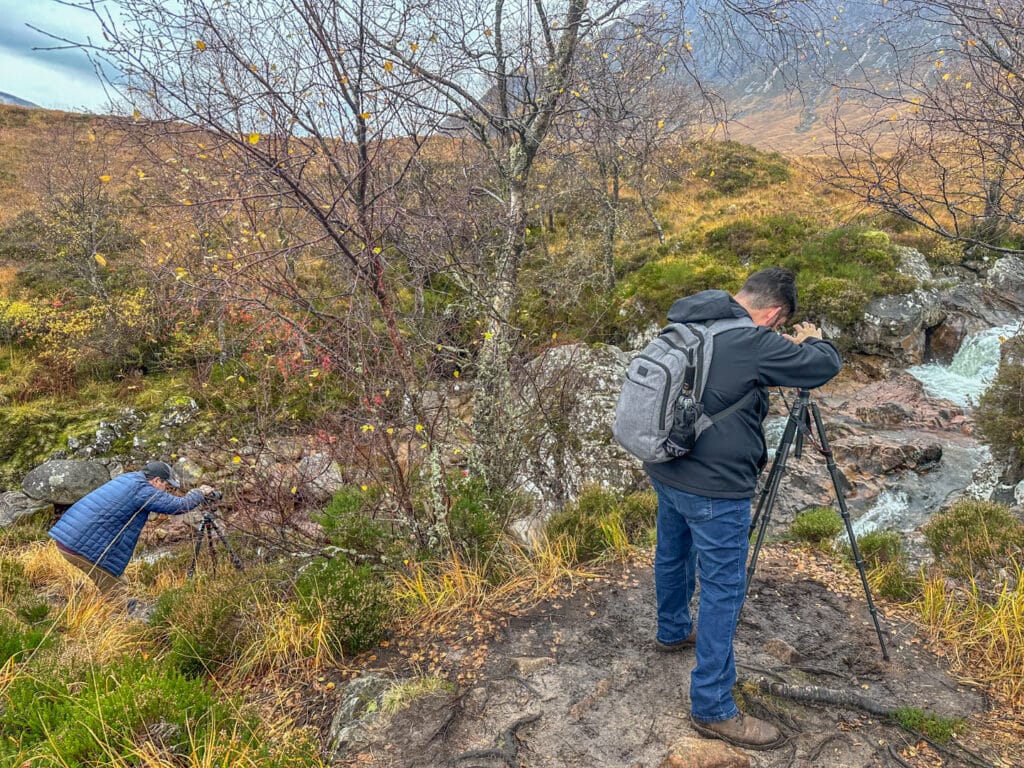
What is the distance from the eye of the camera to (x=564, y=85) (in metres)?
4.74

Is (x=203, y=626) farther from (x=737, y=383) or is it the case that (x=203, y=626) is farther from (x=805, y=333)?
(x=805, y=333)

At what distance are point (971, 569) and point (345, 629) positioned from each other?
483 cm

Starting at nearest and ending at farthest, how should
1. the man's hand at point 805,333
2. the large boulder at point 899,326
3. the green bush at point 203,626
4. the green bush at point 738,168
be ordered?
the man's hand at point 805,333, the green bush at point 203,626, the large boulder at point 899,326, the green bush at point 738,168

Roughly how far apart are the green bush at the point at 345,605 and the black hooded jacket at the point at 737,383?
238 cm

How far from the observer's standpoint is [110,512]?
216 inches

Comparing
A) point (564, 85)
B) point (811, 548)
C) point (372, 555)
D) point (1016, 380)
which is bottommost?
point (811, 548)

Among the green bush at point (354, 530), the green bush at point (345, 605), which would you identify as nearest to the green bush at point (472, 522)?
the green bush at point (354, 530)

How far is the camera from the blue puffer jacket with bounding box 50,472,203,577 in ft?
17.7

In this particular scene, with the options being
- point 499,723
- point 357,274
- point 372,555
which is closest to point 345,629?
point 372,555

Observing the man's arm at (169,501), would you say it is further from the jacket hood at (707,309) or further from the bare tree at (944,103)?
the bare tree at (944,103)

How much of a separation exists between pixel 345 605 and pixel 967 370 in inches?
513

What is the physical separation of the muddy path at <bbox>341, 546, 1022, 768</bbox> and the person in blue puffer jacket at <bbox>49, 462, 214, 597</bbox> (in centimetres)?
357

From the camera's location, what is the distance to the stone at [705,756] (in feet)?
8.73

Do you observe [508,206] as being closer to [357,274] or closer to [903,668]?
[357,274]
